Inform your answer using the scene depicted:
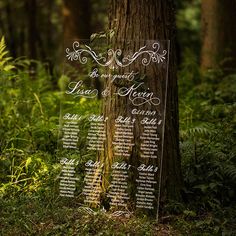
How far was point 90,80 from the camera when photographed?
21.8 ft

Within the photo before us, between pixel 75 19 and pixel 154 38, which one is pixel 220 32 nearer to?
pixel 75 19

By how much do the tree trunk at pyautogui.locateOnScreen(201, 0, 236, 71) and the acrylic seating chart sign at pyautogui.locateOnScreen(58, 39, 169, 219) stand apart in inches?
203

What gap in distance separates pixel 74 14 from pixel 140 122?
→ 7.51m

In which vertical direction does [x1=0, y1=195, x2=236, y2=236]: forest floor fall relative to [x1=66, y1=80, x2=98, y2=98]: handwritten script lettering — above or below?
below

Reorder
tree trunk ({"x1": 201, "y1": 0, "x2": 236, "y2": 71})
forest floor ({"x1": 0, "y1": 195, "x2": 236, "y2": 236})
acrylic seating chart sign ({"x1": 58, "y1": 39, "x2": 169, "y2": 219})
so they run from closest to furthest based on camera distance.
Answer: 1. forest floor ({"x1": 0, "y1": 195, "x2": 236, "y2": 236})
2. acrylic seating chart sign ({"x1": 58, "y1": 39, "x2": 169, "y2": 219})
3. tree trunk ({"x1": 201, "y1": 0, "x2": 236, "y2": 71})

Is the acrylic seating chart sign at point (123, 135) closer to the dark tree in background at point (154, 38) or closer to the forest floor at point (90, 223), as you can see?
the dark tree in background at point (154, 38)

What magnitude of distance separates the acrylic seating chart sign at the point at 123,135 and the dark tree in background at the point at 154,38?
16 millimetres

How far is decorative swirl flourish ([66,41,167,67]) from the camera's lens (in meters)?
5.93

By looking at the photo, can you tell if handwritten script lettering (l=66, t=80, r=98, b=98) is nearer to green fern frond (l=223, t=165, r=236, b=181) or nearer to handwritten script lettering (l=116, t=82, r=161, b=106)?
handwritten script lettering (l=116, t=82, r=161, b=106)

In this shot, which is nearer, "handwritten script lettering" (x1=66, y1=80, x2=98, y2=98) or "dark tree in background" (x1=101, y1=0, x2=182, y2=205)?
"dark tree in background" (x1=101, y1=0, x2=182, y2=205)

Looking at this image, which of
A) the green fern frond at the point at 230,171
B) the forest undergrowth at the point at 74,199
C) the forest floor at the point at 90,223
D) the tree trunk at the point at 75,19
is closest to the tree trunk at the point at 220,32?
the forest undergrowth at the point at 74,199

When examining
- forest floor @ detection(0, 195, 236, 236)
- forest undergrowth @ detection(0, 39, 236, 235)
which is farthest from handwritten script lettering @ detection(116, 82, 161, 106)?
forest floor @ detection(0, 195, 236, 236)

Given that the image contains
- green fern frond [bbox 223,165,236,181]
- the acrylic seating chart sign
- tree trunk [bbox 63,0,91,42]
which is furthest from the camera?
tree trunk [bbox 63,0,91,42]

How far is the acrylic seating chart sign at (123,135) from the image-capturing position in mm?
5922
